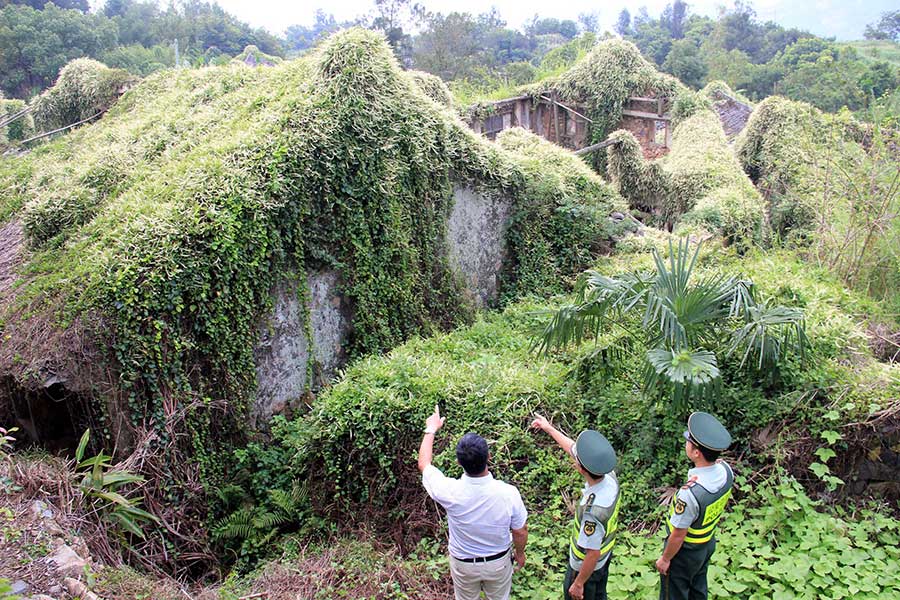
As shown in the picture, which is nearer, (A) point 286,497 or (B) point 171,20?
(A) point 286,497

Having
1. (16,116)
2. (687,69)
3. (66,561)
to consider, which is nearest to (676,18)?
(687,69)

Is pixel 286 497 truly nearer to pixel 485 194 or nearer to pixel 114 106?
pixel 485 194

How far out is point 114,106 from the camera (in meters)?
14.1

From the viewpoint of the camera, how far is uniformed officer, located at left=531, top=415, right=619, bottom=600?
365 cm

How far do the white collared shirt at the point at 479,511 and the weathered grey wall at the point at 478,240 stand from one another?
5468mm

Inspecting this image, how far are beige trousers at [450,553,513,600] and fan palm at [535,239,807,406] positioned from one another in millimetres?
1898

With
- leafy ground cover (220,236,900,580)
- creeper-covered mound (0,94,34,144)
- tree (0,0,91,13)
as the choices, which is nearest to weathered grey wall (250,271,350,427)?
leafy ground cover (220,236,900,580)

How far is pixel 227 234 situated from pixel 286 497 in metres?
2.65

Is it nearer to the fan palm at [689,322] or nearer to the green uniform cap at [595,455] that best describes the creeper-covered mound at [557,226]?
the fan palm at [689,322]

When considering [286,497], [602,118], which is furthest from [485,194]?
[602,118]

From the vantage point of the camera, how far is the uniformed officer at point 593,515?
3648 mm

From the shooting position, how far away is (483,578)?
387 centimetres

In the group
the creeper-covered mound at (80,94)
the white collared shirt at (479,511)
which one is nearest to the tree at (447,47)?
the creeper-covered mound at (80,94)

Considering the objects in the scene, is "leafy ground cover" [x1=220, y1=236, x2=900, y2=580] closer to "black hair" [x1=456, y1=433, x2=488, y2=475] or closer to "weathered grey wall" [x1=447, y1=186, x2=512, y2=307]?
"black hair" [x1=456, y1=433, x2=488, y2=475]
